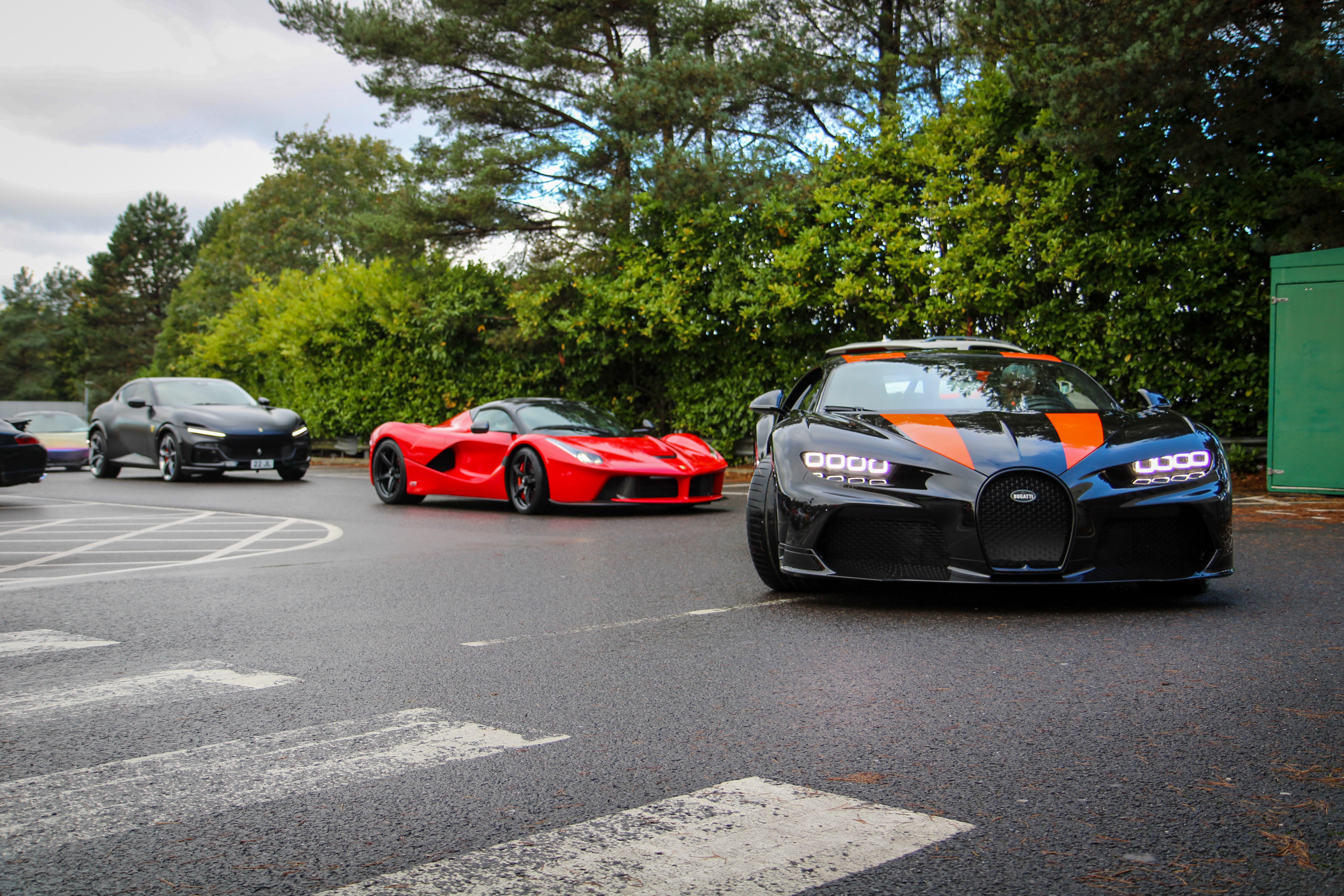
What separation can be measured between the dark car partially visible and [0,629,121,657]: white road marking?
8.16m

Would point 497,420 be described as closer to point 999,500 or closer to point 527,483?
point 527,483

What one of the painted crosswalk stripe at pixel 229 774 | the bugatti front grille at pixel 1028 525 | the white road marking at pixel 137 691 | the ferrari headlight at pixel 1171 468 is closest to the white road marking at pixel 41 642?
the white road marking at pixel 137 691

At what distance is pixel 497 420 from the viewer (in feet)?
39.1

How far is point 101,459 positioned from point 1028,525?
1750cm

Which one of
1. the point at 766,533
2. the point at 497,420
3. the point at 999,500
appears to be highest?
the point at 497,420

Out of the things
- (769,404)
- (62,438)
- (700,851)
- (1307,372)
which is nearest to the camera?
(700,851)

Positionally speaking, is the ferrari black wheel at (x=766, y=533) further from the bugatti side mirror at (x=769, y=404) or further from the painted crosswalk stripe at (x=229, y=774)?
Answer: the painted crosswalk stripe at (x=229, y=774)

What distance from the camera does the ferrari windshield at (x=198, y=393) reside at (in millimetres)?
17438

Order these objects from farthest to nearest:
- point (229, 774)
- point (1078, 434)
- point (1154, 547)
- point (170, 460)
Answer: point (170, 460), point (1078, 434), point (1154, 547), point (229, 774)

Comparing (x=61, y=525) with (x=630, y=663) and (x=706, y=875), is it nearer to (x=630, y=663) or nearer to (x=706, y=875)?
(x=630, y=663)

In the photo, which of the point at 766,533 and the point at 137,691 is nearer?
the point at 137,691

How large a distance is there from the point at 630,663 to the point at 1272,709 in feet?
7.29

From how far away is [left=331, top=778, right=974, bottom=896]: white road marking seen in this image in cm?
222

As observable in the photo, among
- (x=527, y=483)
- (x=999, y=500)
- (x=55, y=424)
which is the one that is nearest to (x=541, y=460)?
(x=527, y=483)
